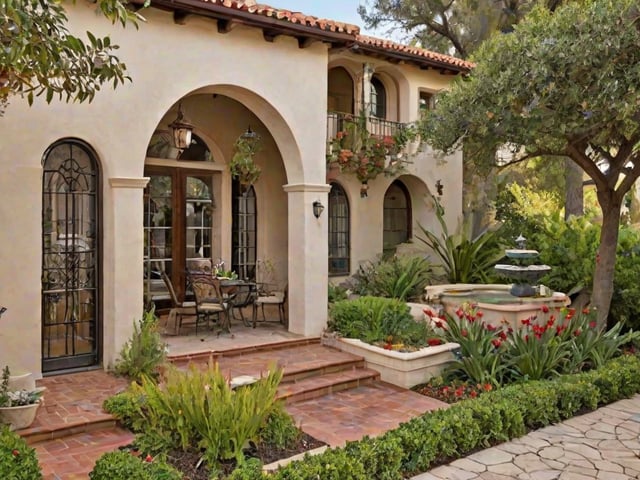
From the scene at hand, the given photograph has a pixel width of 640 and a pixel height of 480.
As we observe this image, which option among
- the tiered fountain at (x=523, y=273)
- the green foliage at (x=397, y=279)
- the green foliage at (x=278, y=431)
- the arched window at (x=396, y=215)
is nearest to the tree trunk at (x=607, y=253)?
the tiered fountain at (x=523, y=273)

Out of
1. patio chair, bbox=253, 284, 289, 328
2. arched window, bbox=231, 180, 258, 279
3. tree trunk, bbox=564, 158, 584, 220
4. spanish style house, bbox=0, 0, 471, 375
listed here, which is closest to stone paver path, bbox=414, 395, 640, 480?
spanish style house, bbox=0, 0, 471, 375

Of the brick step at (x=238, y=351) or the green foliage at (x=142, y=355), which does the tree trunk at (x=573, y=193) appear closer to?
the brick step at (x=238, y=351)

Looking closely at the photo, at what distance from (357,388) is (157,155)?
5.84 meters

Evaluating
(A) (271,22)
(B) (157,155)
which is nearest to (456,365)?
(A) (271,22)

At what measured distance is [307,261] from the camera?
9.94m

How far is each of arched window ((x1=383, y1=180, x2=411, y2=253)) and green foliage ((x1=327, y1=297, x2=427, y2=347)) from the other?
15.9 feet

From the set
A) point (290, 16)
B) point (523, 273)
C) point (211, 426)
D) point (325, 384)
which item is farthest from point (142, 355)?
point (523, 273)

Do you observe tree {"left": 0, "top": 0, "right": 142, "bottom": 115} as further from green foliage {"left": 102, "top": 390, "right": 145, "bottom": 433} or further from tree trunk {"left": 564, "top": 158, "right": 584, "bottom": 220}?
tree trunk {"left": 564, "top": 158, "right": 584, "bottom": 220}

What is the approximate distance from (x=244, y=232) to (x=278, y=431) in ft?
23.5

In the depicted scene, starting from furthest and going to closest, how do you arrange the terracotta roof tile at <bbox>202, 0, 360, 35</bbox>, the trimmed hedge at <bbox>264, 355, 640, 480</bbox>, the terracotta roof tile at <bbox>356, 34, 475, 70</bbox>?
the terracotta roof tile at <bbox>356, 34, 475, 70</bbox>, the terracotta roof tile at <bbox>202, 0, 360, 35</bbox>, the trimmed hedge at <bbox>264, 355, 640, 480</bbox>

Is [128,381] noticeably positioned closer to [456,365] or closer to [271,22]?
[456,365]

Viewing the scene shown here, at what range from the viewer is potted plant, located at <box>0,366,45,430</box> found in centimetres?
581

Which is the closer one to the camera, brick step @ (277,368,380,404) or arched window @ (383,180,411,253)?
brick step @ (277,368,380,404)

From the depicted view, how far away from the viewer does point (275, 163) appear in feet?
41.4
